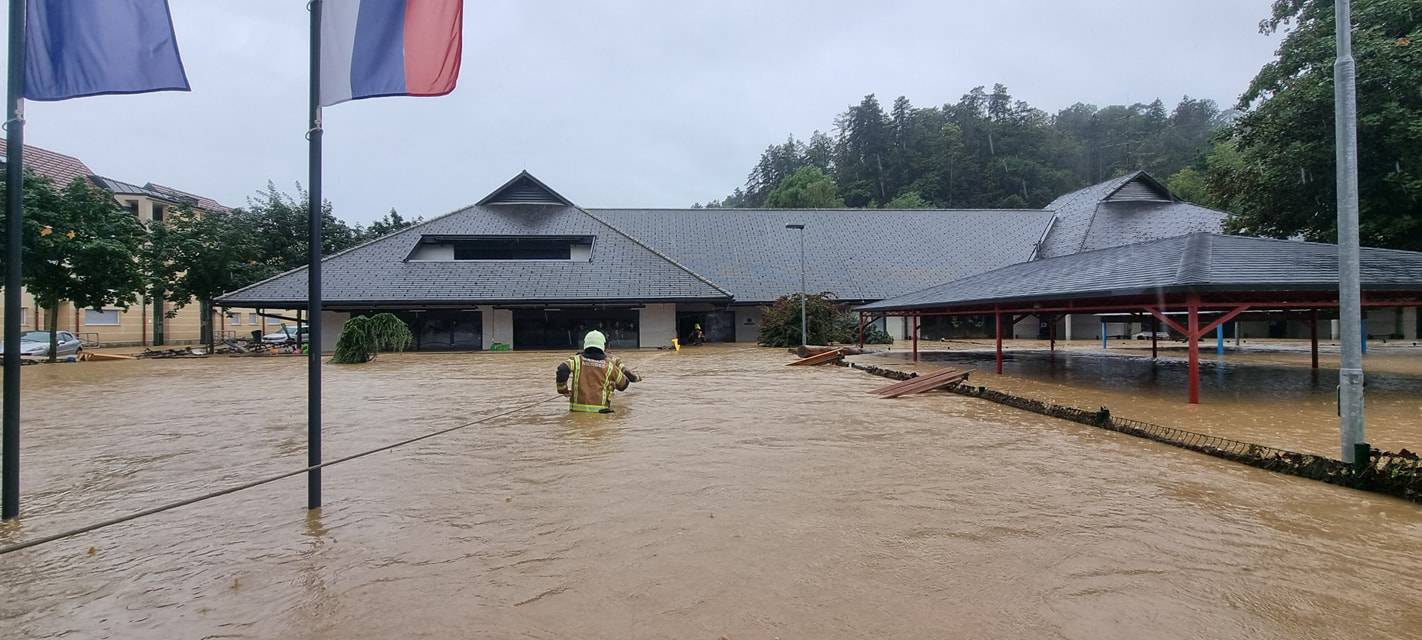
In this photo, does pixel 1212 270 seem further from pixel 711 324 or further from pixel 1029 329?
pixel 1029 329

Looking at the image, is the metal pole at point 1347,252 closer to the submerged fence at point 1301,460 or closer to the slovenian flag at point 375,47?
the submerged fence at point 1301,460

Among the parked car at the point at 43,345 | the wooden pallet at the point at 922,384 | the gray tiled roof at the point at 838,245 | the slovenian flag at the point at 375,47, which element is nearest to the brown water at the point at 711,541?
the slovenian flag at the point at 375,47

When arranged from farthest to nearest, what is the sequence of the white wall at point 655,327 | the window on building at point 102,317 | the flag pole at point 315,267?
1. the window on building at point 102,317
2. the white wall at point 655,327
3. the flag pole at point 315,267

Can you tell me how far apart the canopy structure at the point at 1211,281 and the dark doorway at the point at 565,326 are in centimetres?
1721

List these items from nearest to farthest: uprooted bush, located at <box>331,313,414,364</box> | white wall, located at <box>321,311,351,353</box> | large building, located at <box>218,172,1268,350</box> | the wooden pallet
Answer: the wooden pallet → uprooted bush, located at <box>331,313,414,364</box> → large building, located at <box>218,172,1268,350</box> → white wall, located at <box>321,311,351,353</box>

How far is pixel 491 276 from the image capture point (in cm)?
2905

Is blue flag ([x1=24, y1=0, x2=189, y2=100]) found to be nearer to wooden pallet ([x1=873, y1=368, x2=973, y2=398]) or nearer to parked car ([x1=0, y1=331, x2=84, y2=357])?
wooden pallet ([x1=873, y1=368, x2=973, y2=398])

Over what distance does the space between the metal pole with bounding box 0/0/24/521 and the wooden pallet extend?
10.7 metres

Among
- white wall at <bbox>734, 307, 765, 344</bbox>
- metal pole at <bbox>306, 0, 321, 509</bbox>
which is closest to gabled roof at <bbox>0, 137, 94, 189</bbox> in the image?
white wall at <bbox>734, 307, 765, 344</bbox>

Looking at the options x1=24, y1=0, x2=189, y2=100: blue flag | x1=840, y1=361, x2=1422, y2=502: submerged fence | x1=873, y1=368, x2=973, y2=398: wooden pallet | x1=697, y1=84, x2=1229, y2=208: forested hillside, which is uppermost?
x1=697, y1=84, x2=1229, y2=208: forested hillside

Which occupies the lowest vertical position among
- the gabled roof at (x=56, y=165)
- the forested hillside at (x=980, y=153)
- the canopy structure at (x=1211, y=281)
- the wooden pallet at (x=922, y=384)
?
the wooden pallet at (x=922, y=384)

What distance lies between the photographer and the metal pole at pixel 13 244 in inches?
187

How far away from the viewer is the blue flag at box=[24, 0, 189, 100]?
16.8 ft

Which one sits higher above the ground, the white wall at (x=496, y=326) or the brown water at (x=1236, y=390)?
the white wall at (x=496, y=326)
